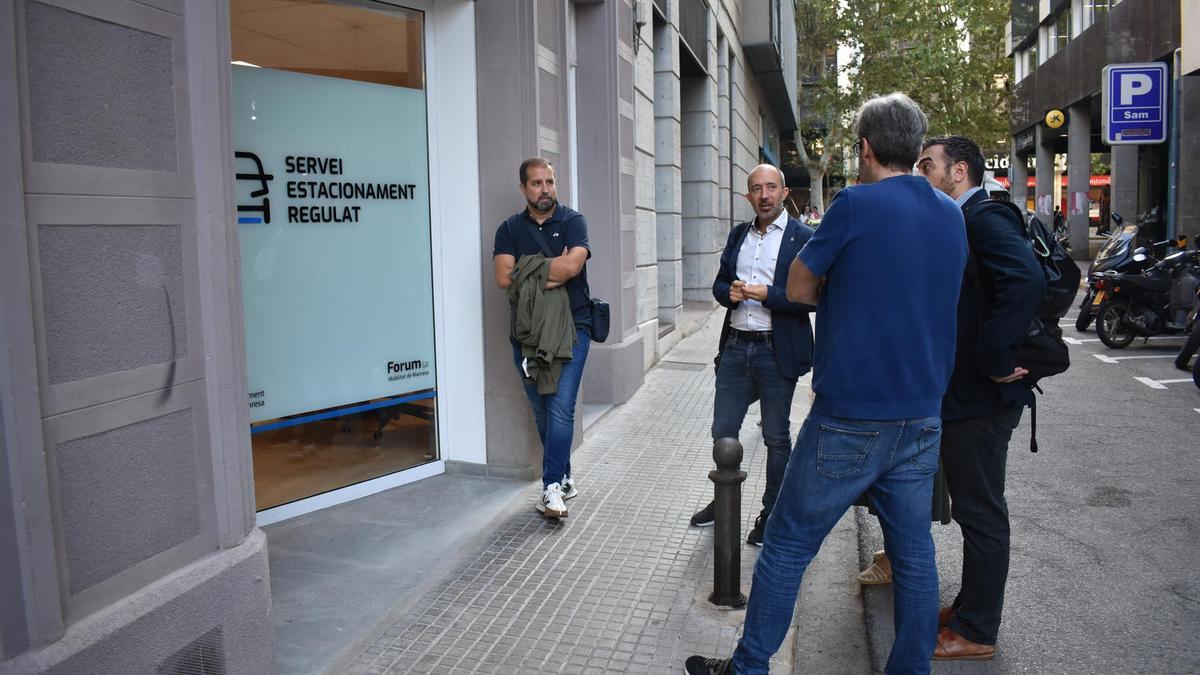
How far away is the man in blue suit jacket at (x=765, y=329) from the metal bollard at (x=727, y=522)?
0.73m

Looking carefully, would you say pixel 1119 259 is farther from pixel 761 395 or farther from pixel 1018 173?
pixel 1018 173

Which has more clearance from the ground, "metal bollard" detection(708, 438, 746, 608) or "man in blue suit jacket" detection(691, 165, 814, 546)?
"man in blue suit jacket" detection(691, 165, 814, 546)

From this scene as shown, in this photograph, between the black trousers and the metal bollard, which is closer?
the black trousers

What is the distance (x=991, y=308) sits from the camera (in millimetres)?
3598

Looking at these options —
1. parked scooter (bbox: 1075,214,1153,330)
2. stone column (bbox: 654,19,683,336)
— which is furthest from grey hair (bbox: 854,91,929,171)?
parked scooter (bbox: 1075,214,1153,330)

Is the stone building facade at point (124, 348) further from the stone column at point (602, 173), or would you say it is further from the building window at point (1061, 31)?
the building window at point (1061, 31)

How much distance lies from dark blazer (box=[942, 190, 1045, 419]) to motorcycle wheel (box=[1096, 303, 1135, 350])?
9.71m

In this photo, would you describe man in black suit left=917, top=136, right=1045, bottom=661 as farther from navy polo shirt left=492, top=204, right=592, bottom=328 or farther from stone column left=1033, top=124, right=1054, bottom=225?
stone column left=1033, top=124, right=1054, bottom=225

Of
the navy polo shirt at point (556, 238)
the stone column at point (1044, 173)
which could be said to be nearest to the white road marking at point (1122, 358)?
the navy polo shirt at point (556, 238)

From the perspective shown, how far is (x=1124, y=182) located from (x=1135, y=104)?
9053 millimetres

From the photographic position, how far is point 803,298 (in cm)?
313

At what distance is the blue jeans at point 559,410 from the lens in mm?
5359

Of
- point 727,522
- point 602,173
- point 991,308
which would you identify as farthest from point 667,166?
point 991,308

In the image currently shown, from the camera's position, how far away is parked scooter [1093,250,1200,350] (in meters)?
11.7
